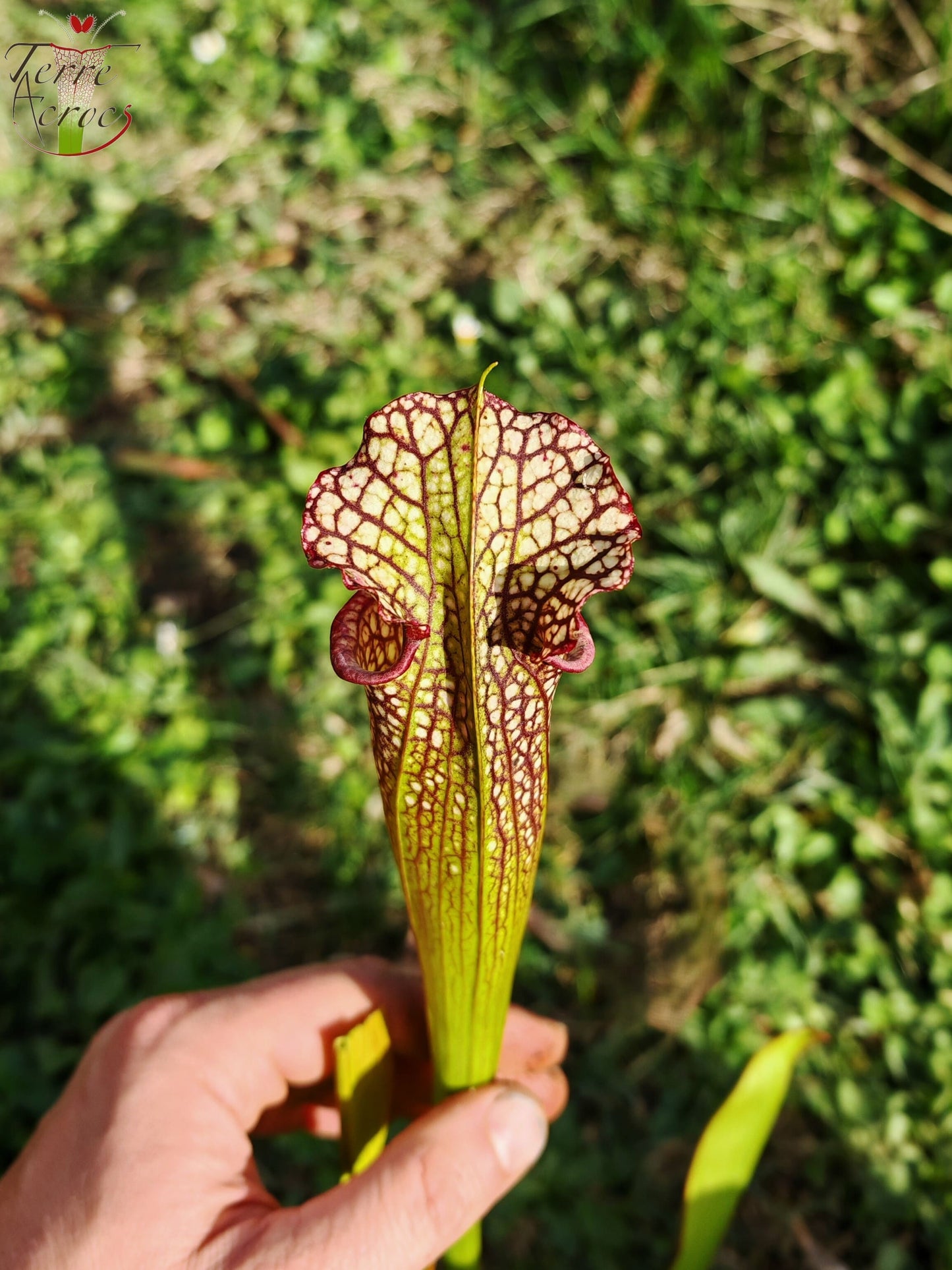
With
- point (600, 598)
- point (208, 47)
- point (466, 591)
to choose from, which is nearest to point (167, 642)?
point (600, 598)

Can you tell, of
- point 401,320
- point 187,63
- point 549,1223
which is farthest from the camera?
point 187,63

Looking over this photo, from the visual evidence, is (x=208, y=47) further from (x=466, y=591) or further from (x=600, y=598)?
(x=466, y=591)

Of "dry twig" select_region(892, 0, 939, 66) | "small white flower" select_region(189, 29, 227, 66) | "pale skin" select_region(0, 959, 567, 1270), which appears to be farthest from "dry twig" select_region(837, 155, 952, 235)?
"pale skin" select_region(0, 959, 567, 1270)

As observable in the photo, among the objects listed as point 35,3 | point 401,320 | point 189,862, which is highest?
point 35,3

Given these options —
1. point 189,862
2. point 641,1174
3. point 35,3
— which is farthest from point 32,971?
point 35,3

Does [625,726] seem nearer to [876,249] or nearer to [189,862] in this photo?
[189,862]

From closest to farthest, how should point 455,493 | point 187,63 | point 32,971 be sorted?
point 455,493 → point 32,971 → point 187,63

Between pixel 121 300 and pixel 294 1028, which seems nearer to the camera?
pixel 294 1028

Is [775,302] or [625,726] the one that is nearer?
[625,726]

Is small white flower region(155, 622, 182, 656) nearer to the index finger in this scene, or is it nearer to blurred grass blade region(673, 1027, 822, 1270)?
the index finger
